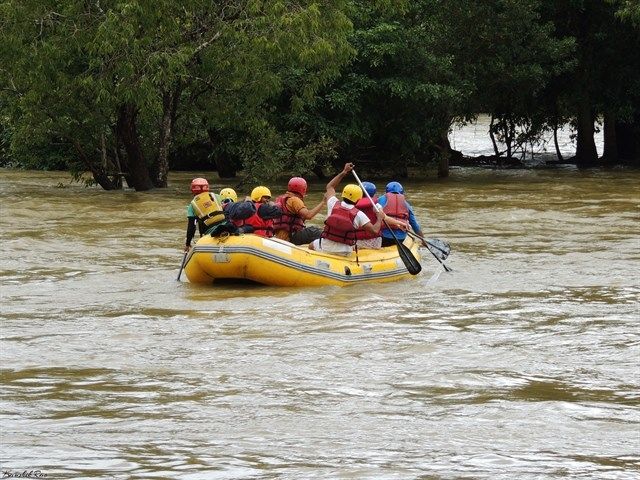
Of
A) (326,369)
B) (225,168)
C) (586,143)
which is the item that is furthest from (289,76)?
(326,369)

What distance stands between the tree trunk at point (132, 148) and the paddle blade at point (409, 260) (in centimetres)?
1276

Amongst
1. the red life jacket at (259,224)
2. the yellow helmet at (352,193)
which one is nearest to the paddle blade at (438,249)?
the yellow helmet at (352,193)

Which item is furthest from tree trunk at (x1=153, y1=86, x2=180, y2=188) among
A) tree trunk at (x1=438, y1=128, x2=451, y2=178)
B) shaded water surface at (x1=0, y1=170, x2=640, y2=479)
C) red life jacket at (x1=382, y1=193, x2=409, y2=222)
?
red life jacket at (x1=382, y1=193, x2=409, y2=222)

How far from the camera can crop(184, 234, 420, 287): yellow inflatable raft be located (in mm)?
14297

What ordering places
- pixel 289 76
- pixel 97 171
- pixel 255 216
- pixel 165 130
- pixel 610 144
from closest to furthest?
pixel 255 216 → pixel 165 130 → pixel 97 171 → pixel 289 76 → pixel 610 144

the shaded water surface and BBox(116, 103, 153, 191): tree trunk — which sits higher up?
BBox(116, 103, 153, 191): tree trunk

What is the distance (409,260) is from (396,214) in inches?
41.5

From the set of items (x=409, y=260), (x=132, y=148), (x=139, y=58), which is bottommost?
(x=409, y=260)

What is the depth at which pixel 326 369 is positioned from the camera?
9.98m

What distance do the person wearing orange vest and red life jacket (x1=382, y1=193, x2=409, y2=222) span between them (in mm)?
1455

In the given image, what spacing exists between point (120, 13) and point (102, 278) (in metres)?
10.1

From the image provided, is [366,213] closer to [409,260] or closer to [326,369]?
[409,260]

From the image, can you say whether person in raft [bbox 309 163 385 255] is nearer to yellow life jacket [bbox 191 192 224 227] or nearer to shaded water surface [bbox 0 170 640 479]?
shaded water surface [bbox 0 170 640 479]

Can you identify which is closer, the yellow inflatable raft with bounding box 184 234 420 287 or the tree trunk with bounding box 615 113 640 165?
the yellow inflatable raft with bounding box 184 234 420 287
